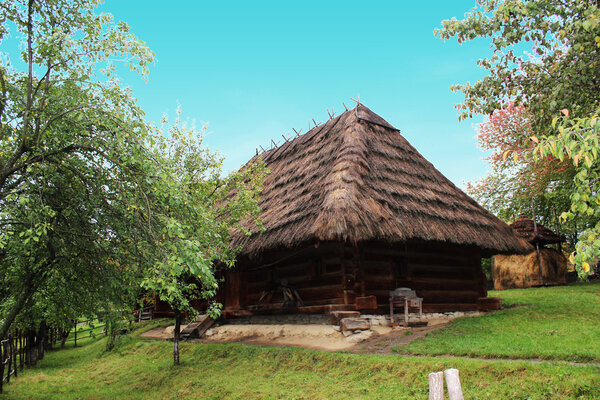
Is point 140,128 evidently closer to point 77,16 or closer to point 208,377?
point 77,16

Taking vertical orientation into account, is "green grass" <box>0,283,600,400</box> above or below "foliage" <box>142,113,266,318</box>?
below

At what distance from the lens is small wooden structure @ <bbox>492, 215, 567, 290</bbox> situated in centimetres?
2166

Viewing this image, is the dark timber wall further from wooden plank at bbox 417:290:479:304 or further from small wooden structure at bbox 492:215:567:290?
small wooden structure at bbox 492:215:567:290

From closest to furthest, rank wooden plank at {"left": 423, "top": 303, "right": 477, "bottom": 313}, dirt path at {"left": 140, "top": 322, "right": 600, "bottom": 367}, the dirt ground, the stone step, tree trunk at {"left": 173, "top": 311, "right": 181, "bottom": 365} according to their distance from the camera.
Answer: dirt path at {"left": 140, "top": 322, "right": 600, "bottom": 367} < the dirt ground < the stone step < tree trunk at {"left": 173, "top": 311, "right": 181, "bottom": 365} < wooden plank at {"left": 423, "top": 303, "right": 477, "bottom": 313}

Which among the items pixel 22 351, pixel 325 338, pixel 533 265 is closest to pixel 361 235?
pixel 325 338

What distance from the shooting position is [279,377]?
886 cm

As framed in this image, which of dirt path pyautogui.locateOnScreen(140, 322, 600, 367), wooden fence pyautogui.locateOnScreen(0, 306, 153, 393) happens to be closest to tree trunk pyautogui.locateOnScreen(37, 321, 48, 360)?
wooden fence pyautogui.locateOnScreen(0, 306, 153, 393)

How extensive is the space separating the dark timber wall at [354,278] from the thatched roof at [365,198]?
96 cm

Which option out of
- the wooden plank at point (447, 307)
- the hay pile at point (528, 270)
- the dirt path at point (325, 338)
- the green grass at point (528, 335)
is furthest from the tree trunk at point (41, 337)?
the hay pile at point (528, 270)

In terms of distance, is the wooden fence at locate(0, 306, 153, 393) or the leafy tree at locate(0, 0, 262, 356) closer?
the leafy tree at locate(0, 0, 262, 356)

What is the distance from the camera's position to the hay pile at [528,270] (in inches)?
858

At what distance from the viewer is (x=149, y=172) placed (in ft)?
22.5

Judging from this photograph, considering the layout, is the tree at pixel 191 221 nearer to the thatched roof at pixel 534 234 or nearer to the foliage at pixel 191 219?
the foliage at pixel 191 219

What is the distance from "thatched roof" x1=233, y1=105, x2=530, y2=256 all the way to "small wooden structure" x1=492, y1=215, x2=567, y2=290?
28.0 feet
